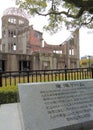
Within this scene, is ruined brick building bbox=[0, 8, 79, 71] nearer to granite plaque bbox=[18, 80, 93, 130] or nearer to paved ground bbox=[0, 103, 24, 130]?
paved ground bbox=[0, 103, 24, 130]

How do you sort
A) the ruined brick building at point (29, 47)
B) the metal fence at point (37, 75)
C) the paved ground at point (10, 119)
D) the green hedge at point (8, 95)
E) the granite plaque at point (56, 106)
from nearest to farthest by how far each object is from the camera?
1. the granite plaque at point (56, 106)
2. the paved ground at point (10, 119)
3. the green hedge at point (8, 95)
4. the metal fence at point (37, 75)
5. the ruined brick building at point (29, 47)

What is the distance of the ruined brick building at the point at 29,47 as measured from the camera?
42725 mm

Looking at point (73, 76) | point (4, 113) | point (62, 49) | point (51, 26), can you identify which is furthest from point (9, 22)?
point (4, 113)

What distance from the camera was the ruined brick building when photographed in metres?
42.7

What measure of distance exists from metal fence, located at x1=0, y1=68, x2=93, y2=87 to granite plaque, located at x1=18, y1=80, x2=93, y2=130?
15.3 ft

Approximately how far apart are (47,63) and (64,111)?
41044mm

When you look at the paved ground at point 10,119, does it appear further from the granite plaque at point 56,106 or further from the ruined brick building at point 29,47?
the ruined brick building at point 29,47

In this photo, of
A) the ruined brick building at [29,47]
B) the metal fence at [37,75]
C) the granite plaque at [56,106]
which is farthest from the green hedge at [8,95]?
the ruined brick building at [29,47]

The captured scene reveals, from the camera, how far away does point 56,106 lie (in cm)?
464

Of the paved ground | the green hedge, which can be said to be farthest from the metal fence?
the paved ground

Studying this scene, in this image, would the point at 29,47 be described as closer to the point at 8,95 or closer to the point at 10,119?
the point at 8,95

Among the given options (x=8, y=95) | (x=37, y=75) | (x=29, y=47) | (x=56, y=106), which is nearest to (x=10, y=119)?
(x=56, y=106)

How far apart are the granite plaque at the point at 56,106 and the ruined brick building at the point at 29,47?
3545cm

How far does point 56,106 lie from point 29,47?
165 ft
